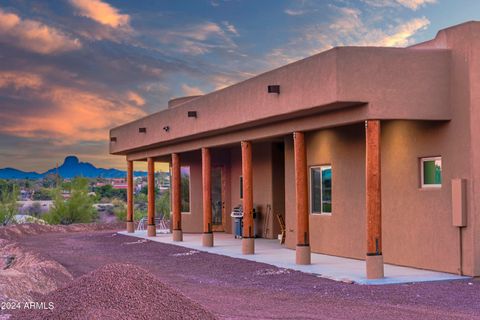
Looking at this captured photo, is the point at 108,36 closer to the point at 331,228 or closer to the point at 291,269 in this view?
the point at 331,228

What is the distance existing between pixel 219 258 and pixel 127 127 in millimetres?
13875

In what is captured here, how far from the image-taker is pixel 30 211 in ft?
199

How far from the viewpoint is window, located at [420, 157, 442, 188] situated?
15.7m

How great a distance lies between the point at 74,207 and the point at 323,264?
32056 mm

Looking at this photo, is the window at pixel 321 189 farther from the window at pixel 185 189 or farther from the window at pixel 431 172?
the window at pixel 185 189

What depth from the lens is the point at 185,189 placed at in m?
33.3

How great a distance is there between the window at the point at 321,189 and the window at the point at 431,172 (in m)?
4.09

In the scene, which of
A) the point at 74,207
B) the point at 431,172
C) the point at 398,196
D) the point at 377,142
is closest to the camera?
the point at 377,142

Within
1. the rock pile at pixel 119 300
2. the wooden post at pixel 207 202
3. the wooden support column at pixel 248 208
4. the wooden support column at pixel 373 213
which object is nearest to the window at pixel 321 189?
the wooden support column at pixel 248 208

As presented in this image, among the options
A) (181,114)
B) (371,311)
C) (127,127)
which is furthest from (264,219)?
(371,311)

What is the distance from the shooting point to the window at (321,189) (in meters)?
20.2

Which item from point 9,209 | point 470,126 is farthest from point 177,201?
point 9,209

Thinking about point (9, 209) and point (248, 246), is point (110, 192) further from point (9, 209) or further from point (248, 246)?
point (248, 246)

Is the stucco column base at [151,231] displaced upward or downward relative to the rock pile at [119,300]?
downward
